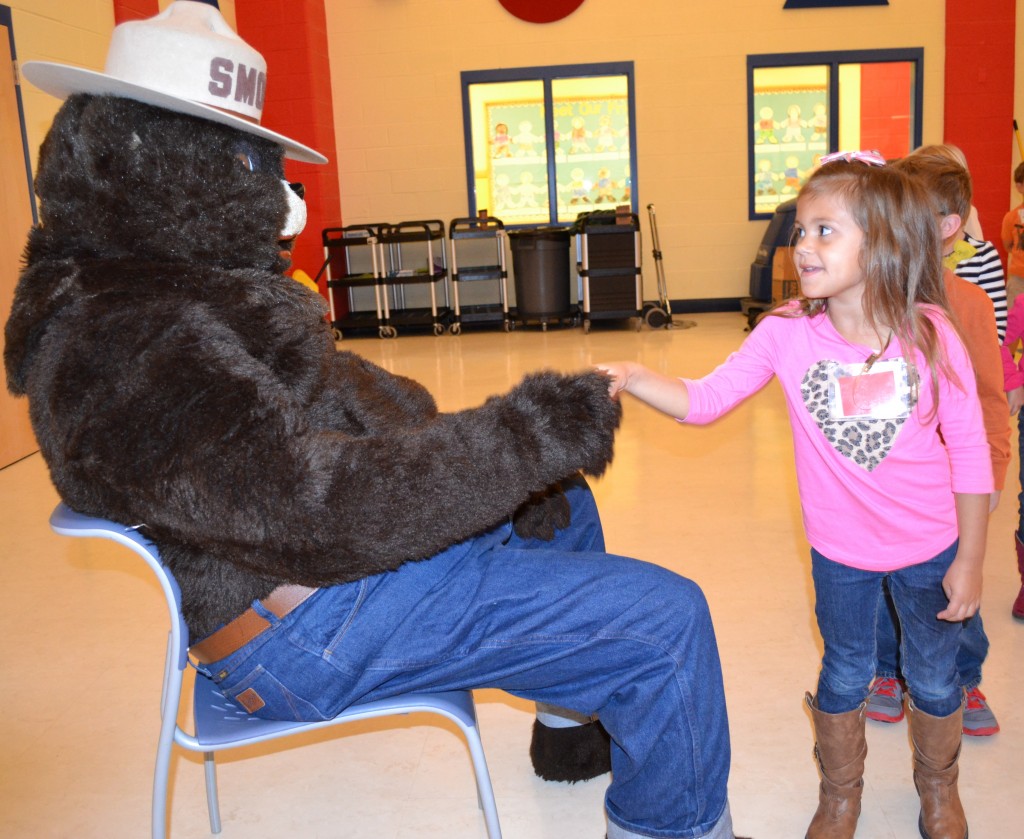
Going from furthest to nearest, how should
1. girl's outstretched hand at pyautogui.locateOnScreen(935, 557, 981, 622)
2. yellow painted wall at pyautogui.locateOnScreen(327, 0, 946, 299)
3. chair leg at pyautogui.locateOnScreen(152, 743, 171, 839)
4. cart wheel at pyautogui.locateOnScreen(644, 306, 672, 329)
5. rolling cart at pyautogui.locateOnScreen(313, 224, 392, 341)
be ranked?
1. yellow painted wall at pyautogui.locateOnScreen(327, 0, 946, 299)
2. rolling cart at pyautogui.locateOnScreen(313, 224, 392, 341)
3. cart wheel at pyautogui.locateOnScreen(644, 306, 672, 329)
4. girl's outstretched hand at pyautogui.locateOnScreen(935, 557, 981, 622)
5. chair leg at pyautogui.locateOnScreen(152, 743, 171, 839)

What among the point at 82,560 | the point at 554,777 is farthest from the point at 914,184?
the point at 82,560

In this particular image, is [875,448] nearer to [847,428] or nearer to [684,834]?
[847,428]

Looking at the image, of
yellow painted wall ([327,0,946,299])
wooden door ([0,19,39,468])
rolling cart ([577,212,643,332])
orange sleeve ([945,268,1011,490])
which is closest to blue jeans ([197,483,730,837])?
orange sleeve ([945,268,1011,490])

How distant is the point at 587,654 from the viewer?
122 centimetres

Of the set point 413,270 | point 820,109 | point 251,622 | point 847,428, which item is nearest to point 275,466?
point 251,622

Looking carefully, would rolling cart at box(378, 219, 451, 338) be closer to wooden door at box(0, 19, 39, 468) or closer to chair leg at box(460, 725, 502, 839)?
wooden door at box(0, 19, 39, 468)

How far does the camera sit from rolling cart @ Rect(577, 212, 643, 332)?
25.8 feet

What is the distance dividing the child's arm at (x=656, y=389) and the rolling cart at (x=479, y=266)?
6.73m

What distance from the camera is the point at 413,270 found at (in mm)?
8539

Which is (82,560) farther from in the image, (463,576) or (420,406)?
(463,576)

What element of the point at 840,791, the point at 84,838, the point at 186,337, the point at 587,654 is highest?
the point at 186,337

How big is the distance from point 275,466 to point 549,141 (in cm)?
797

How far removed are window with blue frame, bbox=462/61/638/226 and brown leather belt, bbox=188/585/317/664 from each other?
24.3ft

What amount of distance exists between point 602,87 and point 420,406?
24.5 ft
